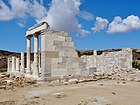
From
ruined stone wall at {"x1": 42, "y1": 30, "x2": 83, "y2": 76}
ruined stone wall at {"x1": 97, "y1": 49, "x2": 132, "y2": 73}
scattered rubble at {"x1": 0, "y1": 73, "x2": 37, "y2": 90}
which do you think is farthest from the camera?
ruined stone wall at {"x1": 97, "y1": 49, "x2": 132, "y2": 73}

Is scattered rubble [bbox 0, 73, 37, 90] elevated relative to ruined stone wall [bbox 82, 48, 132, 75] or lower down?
lower down

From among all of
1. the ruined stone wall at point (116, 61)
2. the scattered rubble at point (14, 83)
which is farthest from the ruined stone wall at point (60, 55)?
the ruined stone wall at point (116, 61)

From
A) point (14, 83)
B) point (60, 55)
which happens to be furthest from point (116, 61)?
point (14, 83)

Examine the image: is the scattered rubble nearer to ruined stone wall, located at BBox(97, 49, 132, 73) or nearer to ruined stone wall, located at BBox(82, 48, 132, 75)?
ruined stone wall, located at BBox(82, 48, 132, 75)

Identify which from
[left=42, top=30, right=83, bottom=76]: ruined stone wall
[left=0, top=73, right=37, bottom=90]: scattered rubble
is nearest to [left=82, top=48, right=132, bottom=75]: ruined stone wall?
[left=42, top=30, right=83, bottom=76]: ruined stone wall

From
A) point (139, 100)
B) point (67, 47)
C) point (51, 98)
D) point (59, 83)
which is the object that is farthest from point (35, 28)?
point (139, 100)

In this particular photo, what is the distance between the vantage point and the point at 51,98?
9.91 metres

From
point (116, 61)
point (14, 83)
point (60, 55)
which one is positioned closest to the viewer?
point (60, 55)

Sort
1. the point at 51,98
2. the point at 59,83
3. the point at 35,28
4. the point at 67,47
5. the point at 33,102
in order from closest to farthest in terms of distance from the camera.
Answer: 1. the point at 33,102
2. the point at 51,98
3. the point at 59,83
4. the point at 67,47
5. the point at 35,28

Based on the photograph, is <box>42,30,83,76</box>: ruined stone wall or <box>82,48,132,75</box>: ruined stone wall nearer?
<box>42,30,83,76</box>: ruined stone wall

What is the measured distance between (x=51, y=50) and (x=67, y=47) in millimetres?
1266

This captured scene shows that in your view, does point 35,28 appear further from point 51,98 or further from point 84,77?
point 51,98

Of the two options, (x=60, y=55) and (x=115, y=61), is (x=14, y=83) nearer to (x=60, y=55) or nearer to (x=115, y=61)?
(x=60, y=55)

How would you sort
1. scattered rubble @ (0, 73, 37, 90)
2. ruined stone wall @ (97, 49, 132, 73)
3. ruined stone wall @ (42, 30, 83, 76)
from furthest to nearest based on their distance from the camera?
ruined stone wall @ (97, 49, 132, 73) < ruined stone wall @ (42, 30, 83, 76) < scattered rubble @ (0, 73, 37, 90)
